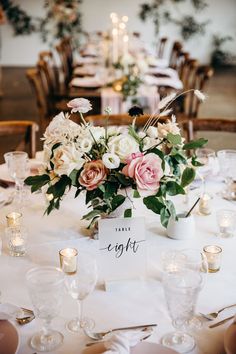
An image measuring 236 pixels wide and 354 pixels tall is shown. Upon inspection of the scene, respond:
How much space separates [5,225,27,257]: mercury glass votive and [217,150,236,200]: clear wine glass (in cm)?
90

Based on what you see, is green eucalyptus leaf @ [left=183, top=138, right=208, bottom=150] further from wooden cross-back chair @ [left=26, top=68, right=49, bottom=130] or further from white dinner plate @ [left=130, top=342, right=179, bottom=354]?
wooden cross-back chair @ [left=26, top=68, right=49, bottom=130]

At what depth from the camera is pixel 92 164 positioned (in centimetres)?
Answer: 151

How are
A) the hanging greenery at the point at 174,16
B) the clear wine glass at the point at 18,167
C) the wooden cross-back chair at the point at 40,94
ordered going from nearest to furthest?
the clear wine glass at the point at 18,167 < the wooden cross-back chair at the point at 40,94 < the hanging greenery at the point at 174,16

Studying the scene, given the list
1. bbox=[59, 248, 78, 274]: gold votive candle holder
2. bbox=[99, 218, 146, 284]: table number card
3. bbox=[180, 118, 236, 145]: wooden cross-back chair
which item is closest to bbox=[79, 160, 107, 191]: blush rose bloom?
bbox=[99, 218, 146, 284]: table number card

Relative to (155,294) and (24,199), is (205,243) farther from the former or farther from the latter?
(24,199)

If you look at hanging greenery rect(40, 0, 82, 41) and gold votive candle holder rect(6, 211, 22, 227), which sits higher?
hanging greenery rect(40, 0, 82, 41)

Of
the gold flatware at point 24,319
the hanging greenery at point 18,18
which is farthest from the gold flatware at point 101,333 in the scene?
the hanging greenery at point 18,18

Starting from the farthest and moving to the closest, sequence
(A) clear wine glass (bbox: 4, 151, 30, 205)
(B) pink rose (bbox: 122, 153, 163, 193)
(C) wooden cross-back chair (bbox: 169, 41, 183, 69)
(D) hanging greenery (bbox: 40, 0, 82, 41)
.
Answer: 1. (D) hanging greenery (bbox: 40, 0, 82, 41)
2. (C) wooden cross-back chair (bbox: 169, 41, 183, 69)
3. (A) clear wine glass (bbox: 4, 151, 30, 205)
4. (B) pink rose (bbox: 122, 153, 163, 193)

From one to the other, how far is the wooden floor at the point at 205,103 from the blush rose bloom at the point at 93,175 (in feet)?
13.0

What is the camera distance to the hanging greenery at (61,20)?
1191 cm

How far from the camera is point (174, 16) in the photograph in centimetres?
1212

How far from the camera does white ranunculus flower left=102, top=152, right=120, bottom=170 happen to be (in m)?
1.48

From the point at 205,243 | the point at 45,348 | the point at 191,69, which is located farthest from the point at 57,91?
the point at 45,348

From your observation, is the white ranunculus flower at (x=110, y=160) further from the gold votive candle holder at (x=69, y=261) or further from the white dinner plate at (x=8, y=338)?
the white dinner plate at (x=8, y=338)
